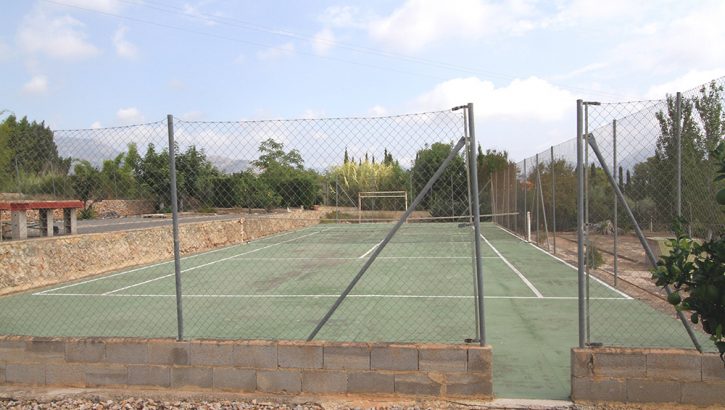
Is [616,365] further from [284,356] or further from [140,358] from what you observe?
[140,358]

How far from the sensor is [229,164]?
5.78 meters

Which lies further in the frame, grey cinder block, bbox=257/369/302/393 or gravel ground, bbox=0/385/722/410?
grey cinder block, bbox=257/369/302/393

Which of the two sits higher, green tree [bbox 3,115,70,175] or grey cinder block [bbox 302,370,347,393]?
green tree [bbox 3,115,70,175]

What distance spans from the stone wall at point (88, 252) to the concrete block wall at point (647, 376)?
3.77 metres

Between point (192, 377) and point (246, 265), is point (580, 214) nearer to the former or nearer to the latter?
point (192, 377)

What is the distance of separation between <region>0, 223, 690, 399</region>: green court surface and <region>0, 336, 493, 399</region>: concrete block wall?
1.94 ft

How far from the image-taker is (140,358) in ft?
17.0

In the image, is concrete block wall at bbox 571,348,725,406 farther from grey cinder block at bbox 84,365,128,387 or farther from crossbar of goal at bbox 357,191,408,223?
grey cinder block at bbox 84,365,128,387

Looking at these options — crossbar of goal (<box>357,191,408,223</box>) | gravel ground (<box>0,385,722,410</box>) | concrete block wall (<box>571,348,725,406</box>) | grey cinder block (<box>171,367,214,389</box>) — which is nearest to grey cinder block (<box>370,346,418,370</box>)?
gravel ground (<box>0,385,722,410</box>)

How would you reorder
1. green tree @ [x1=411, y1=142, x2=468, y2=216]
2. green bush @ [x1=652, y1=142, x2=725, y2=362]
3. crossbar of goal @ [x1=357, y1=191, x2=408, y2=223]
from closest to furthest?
green bush @ [x1=652, y1=142, x2=725, y2=362], green tree @ [x1=411, y1=142, x2=468, y2=216], crossbar of goal @ [x1=357, y1=191, x2=408, y2=223]

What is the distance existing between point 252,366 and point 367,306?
4063 mm

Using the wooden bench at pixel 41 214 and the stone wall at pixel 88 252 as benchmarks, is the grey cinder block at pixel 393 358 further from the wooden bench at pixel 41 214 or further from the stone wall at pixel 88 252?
the wooden bench at pixel 41 214

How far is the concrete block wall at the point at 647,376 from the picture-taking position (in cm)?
448

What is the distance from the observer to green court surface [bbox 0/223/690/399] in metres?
6.69
